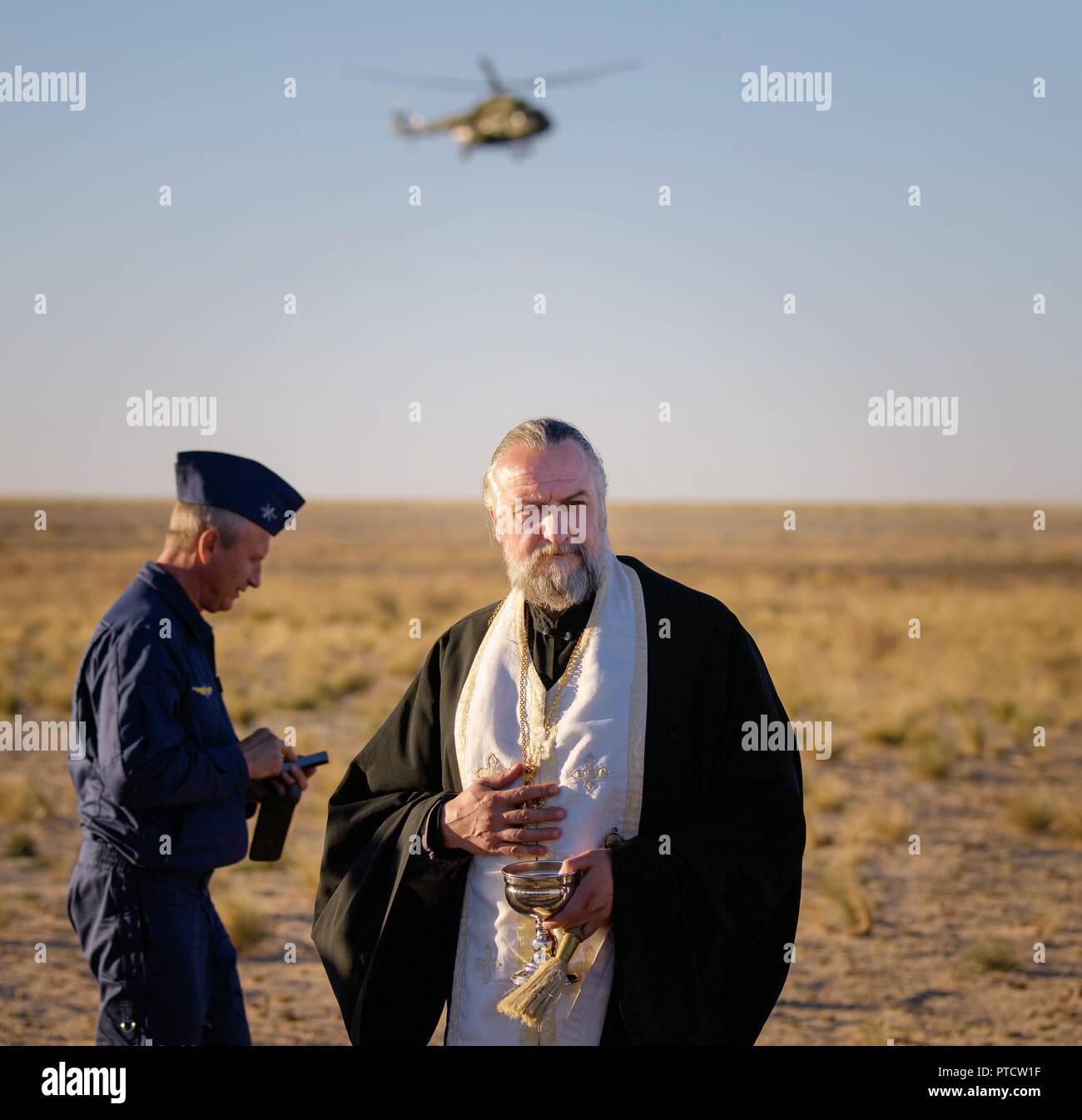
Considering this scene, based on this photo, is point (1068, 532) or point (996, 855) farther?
point (1068, 532)

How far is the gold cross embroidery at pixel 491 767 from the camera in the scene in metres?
3.11

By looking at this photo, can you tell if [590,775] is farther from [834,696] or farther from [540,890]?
[834,696]

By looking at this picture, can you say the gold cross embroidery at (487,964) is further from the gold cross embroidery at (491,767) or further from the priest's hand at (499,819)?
the gold cross embroidery at (491,767)

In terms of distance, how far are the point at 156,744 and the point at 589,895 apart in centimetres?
122

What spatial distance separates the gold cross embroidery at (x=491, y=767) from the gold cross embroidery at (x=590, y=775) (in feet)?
0.75

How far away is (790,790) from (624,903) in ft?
1.77

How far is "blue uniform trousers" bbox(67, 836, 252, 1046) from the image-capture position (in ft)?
9.74

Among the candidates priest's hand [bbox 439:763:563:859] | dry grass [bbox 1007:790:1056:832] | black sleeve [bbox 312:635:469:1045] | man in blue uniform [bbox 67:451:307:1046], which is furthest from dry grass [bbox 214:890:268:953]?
dry grass [bbox 1007:790:1056:832]

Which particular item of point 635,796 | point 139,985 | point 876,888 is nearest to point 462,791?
point 635,796

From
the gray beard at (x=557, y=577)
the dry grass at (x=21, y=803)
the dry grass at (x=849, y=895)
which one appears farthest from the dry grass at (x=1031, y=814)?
the dry grass at (x=21, y=803)
